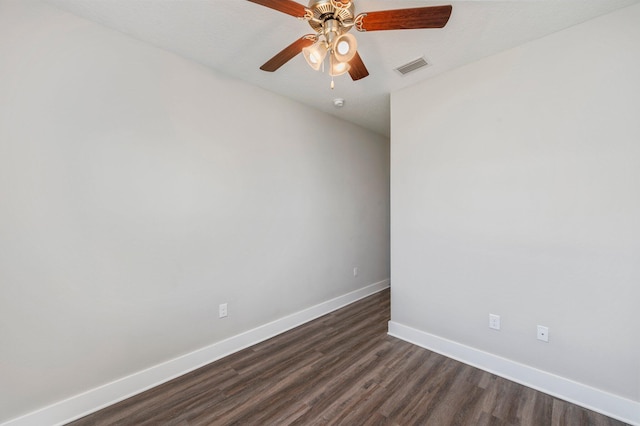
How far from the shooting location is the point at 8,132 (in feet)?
4.92

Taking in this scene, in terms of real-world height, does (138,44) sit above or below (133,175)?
above

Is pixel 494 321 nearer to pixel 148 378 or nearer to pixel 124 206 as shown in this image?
pixel 148 378

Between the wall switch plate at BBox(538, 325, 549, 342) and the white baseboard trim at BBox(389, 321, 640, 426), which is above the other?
the wall switch plate at BBox(538, 325, 549, 342)

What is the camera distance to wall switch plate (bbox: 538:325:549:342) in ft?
6.26

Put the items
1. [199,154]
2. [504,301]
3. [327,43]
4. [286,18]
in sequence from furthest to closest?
1. [199,154]
2. [504,301]
3. [286,18]
4. [327,43]

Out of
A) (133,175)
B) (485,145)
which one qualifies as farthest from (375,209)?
(133,175)

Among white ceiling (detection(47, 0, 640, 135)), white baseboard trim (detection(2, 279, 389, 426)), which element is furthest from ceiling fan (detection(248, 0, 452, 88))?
white baseboard trim (detection(2, 279, 389, 426))

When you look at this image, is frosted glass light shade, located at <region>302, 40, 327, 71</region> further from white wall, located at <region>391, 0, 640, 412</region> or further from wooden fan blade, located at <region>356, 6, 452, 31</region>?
white wall, located at <region>391, 0, 640, 412</region>

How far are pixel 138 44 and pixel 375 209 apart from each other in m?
3.31

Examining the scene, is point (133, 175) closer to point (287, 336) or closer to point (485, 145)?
point (287, 336)

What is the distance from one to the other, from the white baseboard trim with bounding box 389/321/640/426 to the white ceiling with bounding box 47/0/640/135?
2.22 meters

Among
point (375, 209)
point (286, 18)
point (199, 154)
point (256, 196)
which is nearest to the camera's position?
point (286, 18)

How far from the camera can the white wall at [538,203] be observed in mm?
1667

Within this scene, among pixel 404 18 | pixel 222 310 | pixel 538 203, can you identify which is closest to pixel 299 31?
pixel 404 18
